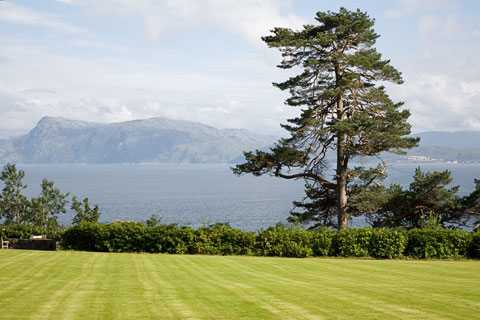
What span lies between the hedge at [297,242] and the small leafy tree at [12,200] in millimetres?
27361

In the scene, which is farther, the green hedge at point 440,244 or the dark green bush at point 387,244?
the dark green bush at point 387,244

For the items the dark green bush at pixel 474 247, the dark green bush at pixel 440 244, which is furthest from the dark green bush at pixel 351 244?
the dark green bush at pixel 474 247

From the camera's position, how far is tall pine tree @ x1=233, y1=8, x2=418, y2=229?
2155cm

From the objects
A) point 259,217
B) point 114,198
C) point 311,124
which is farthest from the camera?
point 114,198

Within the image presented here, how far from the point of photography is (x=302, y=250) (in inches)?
674

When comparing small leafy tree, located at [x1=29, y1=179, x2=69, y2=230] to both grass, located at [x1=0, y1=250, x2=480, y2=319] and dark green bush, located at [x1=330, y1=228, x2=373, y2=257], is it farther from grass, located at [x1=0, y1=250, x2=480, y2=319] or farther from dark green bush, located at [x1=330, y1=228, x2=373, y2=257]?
dark green bush, located at [x1=330, y1=228, x2=373, y2=257]

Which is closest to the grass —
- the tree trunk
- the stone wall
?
the stone wall

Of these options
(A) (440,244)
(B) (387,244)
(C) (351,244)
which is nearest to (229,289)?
(C) (351,244)

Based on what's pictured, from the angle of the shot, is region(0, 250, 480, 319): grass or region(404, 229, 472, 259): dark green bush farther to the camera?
region(404, 229, 472, 259): dark green bush

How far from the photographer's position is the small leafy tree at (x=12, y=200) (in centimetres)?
4097

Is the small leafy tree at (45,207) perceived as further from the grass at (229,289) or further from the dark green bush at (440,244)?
the dark green bush at (440,244)

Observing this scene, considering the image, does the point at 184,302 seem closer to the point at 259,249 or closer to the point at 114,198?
the point at 259,249

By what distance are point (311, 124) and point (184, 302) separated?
1482 centimetres

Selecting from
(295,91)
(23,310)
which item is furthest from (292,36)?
(23,310)
